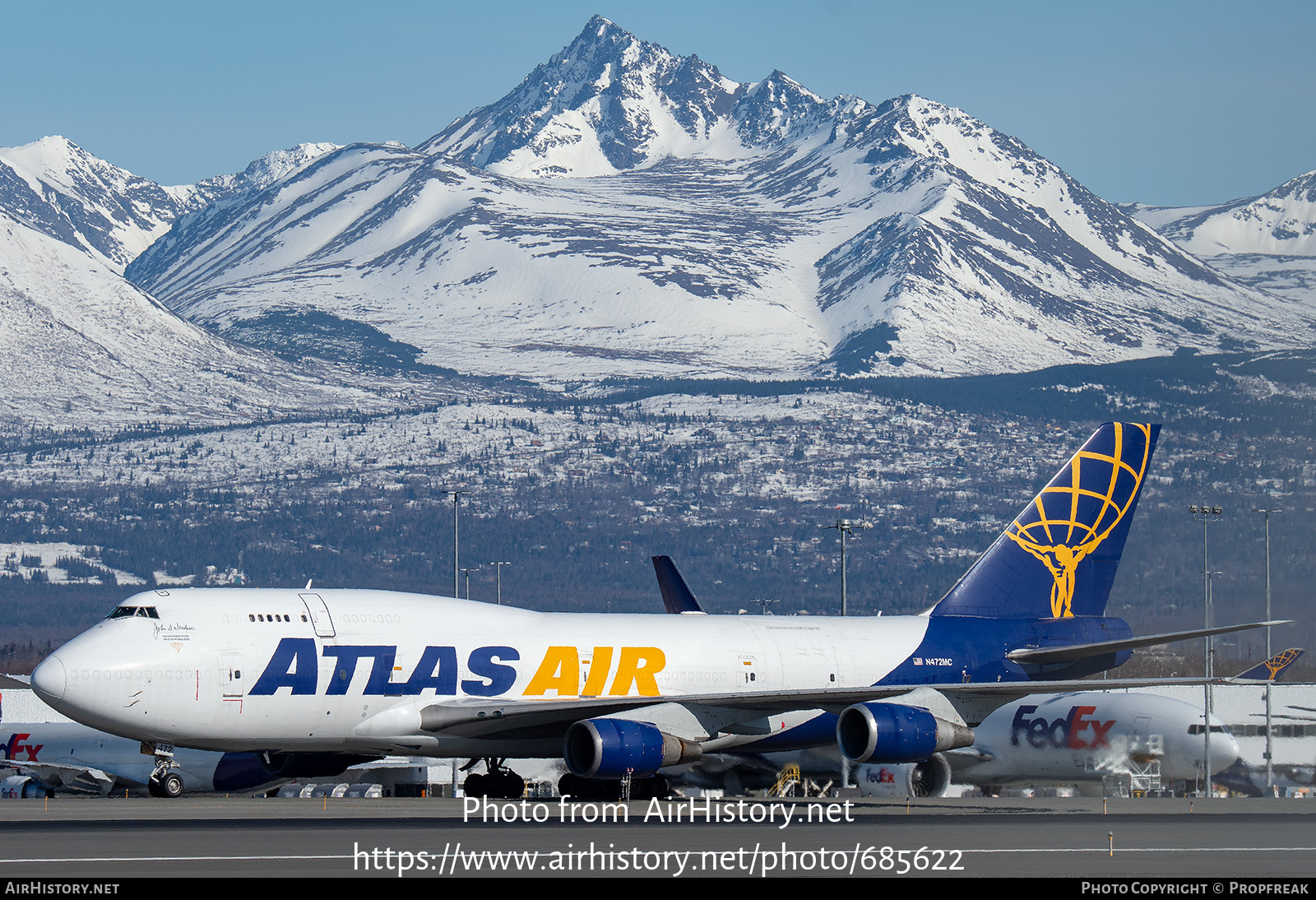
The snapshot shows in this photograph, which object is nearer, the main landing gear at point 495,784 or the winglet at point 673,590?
the main landing gear at point 495,784

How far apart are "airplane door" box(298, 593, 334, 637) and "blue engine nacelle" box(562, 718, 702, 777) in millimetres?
6779

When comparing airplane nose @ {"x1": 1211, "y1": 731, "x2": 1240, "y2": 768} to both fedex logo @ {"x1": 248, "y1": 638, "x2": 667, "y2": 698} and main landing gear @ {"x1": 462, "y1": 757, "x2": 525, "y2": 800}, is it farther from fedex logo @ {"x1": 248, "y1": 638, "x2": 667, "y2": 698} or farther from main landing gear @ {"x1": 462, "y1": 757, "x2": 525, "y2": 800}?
main landing gear @ {"x1": 462, "y1": 757, "x2": 525, "y2": 800}

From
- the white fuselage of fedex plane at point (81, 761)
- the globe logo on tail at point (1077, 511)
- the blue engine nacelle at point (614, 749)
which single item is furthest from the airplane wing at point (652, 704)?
the white fuselage of fedex plane at point (81, 761)

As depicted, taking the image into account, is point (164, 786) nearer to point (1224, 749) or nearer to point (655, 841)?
point (655, 841)

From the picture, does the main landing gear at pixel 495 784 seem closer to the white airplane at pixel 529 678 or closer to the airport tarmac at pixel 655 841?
the white airplane at pixel 529 678

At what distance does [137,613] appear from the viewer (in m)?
43.8

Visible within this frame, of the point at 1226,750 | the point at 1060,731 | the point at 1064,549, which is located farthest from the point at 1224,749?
the point at 1064,549

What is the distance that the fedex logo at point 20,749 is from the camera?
75438mm

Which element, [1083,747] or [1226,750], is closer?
[1083,747]

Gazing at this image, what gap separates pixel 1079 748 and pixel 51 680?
35343 mm

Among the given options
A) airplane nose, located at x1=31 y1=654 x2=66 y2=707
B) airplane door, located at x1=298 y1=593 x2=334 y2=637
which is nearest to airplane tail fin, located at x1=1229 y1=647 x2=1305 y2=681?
airplane door, located at x1=298 y1=593 x2=334 y2=637

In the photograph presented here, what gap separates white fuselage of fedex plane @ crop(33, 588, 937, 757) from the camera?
141ft

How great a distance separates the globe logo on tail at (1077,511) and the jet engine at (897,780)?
7.81 metres

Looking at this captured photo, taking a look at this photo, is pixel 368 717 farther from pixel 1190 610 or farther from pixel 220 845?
pixel 1190 610
